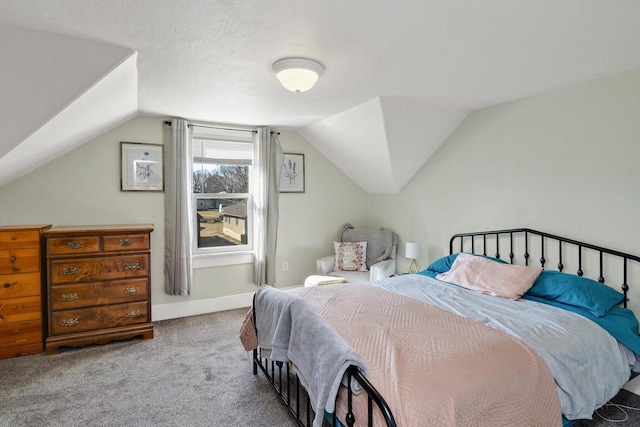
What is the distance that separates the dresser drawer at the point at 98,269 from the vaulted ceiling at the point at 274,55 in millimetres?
909

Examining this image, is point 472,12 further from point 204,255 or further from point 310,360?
point 204,255

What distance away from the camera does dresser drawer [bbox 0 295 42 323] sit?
296 cm

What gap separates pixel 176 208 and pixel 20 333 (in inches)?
67.4

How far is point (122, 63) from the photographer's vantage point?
221 centimetres

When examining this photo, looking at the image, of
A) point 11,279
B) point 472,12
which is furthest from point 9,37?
point 472,12

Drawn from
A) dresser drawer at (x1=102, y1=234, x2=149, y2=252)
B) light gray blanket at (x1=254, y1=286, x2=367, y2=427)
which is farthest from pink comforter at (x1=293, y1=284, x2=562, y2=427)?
dresser drawer at (x1=102, y1=234, x2=149, y2=252)

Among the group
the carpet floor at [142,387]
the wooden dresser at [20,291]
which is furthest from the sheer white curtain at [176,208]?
the wooden dresser at [20,291]

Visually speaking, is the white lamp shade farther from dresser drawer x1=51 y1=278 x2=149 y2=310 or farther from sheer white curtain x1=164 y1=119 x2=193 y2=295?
dresser drawer x1=51 y1=278 x2=149 y2=310

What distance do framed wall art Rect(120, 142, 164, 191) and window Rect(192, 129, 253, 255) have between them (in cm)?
40

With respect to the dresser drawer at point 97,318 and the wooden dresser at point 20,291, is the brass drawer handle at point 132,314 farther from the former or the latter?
the wooden dresser at point 20,291

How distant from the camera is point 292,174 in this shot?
15.3ft

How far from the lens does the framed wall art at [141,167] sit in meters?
3.76

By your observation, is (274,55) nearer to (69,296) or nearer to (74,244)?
(74,244)

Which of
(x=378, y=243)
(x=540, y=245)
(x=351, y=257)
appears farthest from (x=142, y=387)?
(x=540, y=245)
